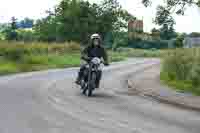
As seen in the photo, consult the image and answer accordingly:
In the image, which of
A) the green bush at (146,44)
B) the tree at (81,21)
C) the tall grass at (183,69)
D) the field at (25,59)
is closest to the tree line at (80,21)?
the tree at (81,21)

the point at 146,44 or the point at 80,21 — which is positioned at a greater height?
the point at 80,21

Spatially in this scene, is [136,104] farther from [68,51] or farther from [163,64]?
[68,51]

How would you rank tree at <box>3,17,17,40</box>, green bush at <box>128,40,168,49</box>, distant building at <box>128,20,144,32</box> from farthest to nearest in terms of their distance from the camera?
distant building at <box>128,20,144,32</box> < green bush at <box>128,40,168,49</box> < tree at <box>3,17,17,40</box>

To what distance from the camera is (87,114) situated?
10805 mm

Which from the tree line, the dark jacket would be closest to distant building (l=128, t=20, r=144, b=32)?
the tree line

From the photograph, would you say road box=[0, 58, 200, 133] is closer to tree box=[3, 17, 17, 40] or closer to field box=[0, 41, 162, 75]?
field box=[0, 41, 162, 75]

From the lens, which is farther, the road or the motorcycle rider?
the motorcycle rider

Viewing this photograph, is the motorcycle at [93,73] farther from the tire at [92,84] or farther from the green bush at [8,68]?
the green bush at [8,68]

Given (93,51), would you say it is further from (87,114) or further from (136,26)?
(136,26)

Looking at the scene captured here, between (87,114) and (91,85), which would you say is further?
(91,85)

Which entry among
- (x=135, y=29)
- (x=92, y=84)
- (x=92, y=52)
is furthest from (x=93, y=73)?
(x=135, y=29)

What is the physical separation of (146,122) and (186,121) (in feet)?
3.08

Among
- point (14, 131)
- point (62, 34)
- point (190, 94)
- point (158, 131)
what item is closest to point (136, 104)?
point (190, 94)

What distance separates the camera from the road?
897 centimetres
